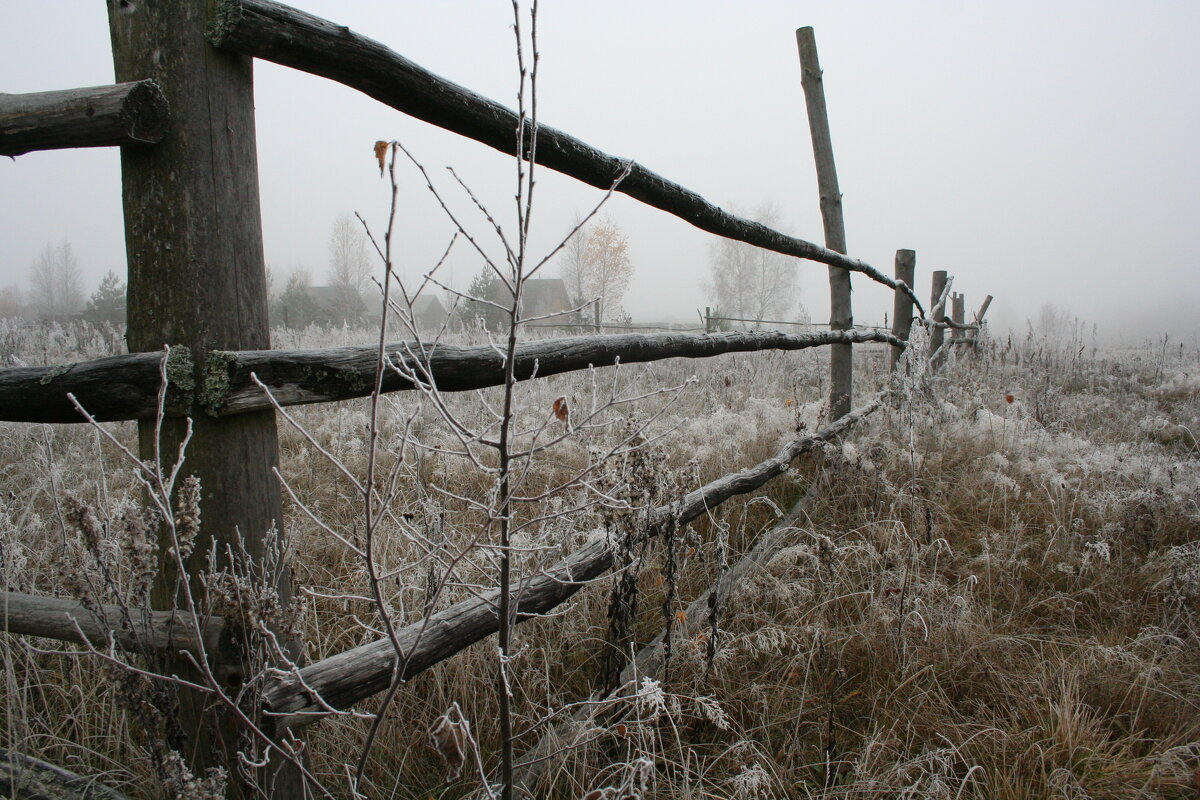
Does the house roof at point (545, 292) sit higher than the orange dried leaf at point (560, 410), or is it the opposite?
the house roof at point (545, 292)

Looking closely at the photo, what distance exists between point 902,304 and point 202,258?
537 cm

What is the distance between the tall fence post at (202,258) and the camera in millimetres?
1085

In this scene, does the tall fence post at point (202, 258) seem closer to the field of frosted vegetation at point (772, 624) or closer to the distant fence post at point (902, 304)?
the field of frosted vegetation at point (772, 624)

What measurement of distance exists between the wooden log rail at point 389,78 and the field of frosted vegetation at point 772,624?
2.28 ft

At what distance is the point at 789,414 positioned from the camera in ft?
14.7

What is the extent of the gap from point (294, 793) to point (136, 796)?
53 cm

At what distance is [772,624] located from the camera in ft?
7.32

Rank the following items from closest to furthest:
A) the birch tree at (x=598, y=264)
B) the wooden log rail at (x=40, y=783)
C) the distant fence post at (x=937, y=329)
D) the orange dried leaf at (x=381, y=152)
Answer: the orange dried leaf at (x=381, y=152)
the wooden log rail at (x=40, y=783)
the distant fence post at (x=937, y=329)
the birch tree at (x=598, y=264)

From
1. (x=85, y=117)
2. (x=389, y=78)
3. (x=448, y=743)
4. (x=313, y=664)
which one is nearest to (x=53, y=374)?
(x=85, y=117)

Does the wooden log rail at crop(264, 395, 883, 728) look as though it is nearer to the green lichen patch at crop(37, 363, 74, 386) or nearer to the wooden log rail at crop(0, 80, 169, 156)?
the green lichen patch at crop(37, 363, 74, 386)

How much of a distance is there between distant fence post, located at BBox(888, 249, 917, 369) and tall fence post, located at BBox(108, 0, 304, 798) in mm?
5023

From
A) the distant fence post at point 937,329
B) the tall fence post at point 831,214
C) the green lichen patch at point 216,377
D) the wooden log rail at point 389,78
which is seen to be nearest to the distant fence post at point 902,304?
the tall fence post at point 831,214

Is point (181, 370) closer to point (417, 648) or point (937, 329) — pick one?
point (417, 648)

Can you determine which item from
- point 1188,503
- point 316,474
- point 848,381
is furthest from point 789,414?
point 316,474
